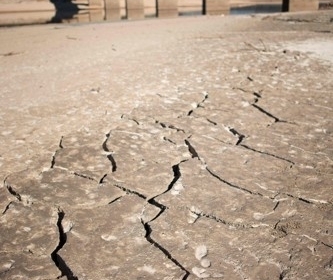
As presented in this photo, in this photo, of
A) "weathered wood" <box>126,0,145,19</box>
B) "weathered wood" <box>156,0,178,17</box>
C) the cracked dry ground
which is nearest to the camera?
the cracked dry ground

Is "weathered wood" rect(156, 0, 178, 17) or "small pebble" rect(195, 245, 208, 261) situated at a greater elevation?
"weathered wood" rect(156, 0, 178, 17)

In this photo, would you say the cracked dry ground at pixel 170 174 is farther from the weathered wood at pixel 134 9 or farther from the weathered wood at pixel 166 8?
the weathered wood at pixel 134 9

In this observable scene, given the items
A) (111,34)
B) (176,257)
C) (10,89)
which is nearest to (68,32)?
(111,34)

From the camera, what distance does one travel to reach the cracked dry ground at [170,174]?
1.16 meters

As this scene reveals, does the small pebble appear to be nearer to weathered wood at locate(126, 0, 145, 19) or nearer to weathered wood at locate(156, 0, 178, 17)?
weathered wood at locate(156, 0, 178, 17)

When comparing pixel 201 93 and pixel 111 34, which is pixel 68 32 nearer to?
pixel 111 34

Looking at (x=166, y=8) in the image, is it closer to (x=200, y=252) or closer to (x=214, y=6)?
(x=214, y=6)

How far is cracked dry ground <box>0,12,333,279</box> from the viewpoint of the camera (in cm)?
116

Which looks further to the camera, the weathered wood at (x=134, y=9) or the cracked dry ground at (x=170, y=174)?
the weathered wood at (x=134, y=9)

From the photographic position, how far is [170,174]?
5.44 feet

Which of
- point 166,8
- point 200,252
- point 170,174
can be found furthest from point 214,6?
point 200,252

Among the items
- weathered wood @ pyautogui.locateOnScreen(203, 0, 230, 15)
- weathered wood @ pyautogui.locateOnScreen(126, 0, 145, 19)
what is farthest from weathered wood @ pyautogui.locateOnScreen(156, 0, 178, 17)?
weathered wood @ pyautogui.locateOnScreen(203, 0, 230, 15)

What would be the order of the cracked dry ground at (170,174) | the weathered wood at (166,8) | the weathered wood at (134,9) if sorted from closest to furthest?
the cracked dry ground at (170,174)
the weathered wood at (166,8)
the weathered wood at (134,9)

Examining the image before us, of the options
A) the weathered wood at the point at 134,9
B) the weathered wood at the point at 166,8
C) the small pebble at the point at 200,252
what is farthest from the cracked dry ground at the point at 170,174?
the weathered wood at the point at 134,9
